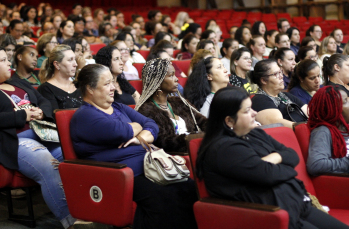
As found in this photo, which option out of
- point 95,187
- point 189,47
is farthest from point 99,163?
point 189,47

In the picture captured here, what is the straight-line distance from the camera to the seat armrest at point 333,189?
6.64 feet

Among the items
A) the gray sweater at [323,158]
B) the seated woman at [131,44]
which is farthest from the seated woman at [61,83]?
the seated woman at [131,44]

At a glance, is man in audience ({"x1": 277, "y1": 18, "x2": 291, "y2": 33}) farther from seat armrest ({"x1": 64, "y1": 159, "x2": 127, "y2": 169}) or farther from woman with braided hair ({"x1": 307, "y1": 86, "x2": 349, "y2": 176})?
seat armrest ({"x1": 64, "y1": 159, "x2": 127, "y2": 169})

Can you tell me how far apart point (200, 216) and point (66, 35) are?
4.37 m

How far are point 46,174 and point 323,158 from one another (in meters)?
1.43

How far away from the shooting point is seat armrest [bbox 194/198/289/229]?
4.90 ft

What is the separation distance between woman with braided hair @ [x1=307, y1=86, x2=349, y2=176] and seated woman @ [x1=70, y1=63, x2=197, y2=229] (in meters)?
0.61

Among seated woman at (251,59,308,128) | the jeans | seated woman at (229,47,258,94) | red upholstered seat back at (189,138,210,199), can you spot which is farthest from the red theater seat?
seated woman at (229,47,258,94)

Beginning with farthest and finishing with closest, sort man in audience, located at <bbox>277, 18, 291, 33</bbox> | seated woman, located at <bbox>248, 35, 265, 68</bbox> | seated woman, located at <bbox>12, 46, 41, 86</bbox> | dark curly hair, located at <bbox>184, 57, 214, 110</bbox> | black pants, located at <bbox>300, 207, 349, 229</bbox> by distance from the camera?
man in audience, located at <bbox>277, 18, 291, 33</bbox>, seated woman, located at <bbox>248, 35, 265, 68</bbox>, seated woman, located at <bbox>12, 46, 41, 86</bbox>, dark curly hair, located at <bbox>184, 57, 214, 110</bbox>, black pants, located at <bbox>300, 207, 349, 229</bbox>

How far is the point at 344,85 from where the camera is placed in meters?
3.38

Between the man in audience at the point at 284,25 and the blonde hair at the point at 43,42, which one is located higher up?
the blonde hair at the point at 43,42

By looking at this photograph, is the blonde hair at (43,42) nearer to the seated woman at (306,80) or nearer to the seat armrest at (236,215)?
the seated woman at (306,80)

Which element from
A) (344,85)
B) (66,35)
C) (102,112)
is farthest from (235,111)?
(66,35)

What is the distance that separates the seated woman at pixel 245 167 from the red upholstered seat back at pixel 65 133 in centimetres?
77
